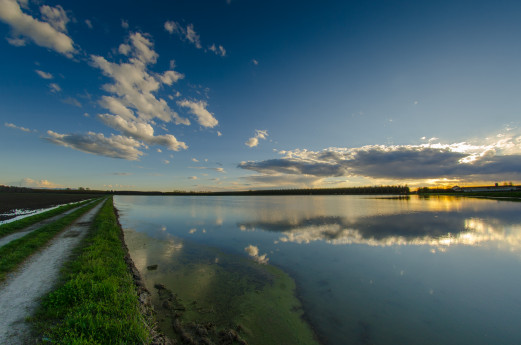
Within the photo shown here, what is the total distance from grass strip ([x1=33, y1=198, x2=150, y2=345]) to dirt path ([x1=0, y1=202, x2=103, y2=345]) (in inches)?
12.4

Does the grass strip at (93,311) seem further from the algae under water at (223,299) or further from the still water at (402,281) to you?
the still water at (402,281)

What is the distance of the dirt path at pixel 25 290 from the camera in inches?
190

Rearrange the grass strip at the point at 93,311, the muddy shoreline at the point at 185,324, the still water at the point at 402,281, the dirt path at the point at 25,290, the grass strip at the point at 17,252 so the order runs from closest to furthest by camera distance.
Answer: the grass strip at the point at 93,311 → the dirt path at the point at 25,290 → the muddy shoreline at the point at 185,324 → the still water at the point at 402,281 → the grass strip at the point at 17,252

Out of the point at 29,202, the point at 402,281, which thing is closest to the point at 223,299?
the point at 402,281

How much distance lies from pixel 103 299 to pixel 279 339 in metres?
5.35

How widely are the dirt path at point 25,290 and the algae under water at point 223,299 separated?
3.22m

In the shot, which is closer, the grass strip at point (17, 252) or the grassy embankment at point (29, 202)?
the grass strip at point (17, 252)

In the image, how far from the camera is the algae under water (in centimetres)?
593

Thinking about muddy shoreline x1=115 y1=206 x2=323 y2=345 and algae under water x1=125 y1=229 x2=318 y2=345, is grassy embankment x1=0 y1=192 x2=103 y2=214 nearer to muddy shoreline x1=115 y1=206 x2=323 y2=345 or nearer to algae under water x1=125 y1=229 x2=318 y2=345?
algae under water x1=125 y1=229 x2=318 y2=345

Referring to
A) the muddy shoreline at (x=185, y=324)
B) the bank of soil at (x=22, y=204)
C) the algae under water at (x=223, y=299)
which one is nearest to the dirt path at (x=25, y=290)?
the muddy shoreline at (x=185, y=324)

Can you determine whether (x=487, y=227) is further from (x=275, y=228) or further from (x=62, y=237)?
(x=62, y=237)

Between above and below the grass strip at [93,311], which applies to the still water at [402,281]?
below

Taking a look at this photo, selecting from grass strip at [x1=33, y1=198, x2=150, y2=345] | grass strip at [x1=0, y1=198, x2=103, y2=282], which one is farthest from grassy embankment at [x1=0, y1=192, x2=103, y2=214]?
grass strip at [x1=33, y1=198, x2=150, y2=345]

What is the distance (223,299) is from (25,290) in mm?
6606
